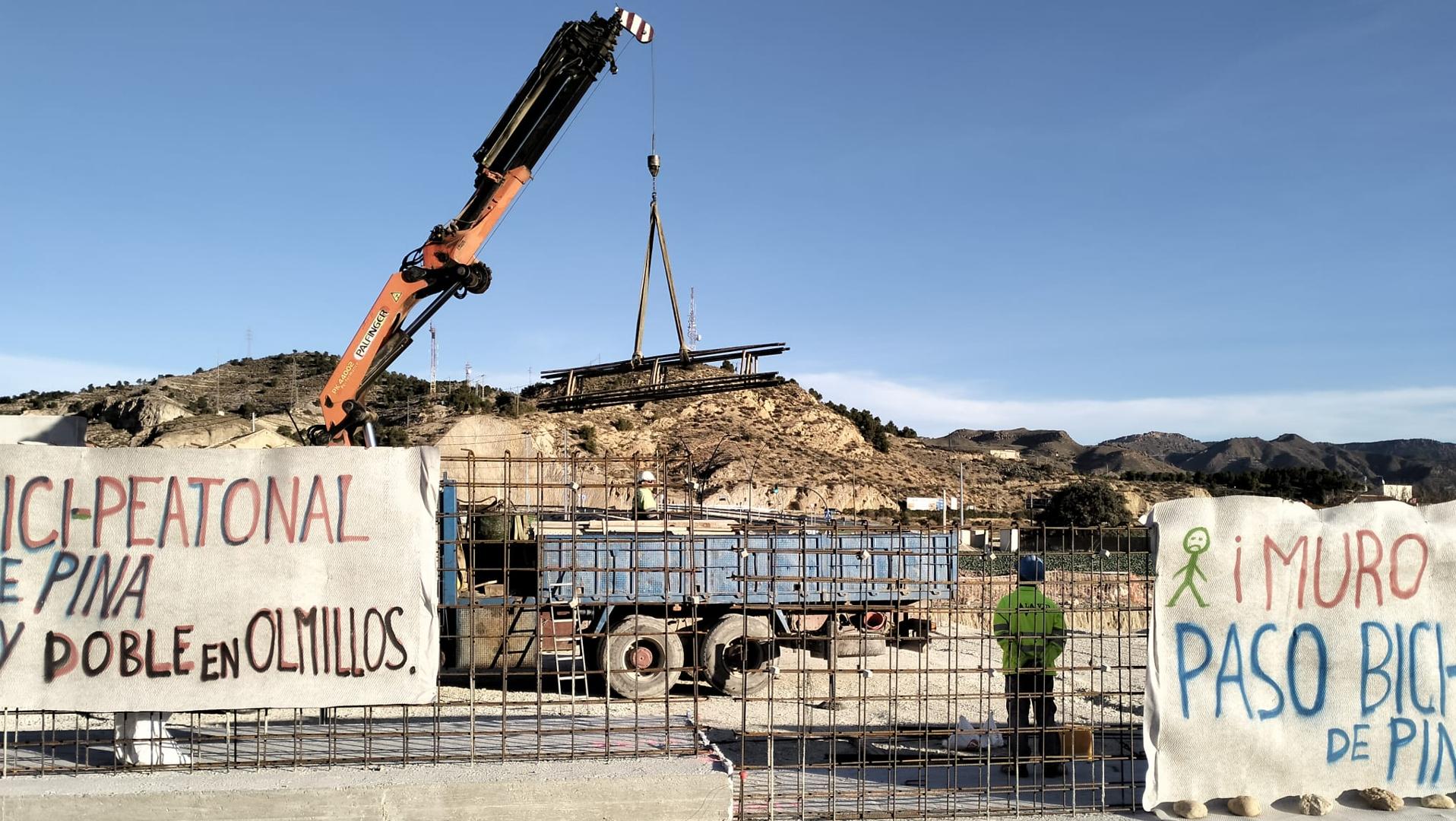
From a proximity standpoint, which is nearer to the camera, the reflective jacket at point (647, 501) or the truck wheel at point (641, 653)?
the truck wheel at point (641, 653)

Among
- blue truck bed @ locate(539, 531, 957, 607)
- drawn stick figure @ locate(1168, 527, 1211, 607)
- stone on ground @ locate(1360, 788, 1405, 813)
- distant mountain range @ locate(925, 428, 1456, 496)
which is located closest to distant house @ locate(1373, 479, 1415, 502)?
drawn stick figure @ locate(1168, 527, 1211, 607)

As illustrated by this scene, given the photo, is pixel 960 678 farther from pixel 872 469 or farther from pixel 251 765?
pixel 872 469

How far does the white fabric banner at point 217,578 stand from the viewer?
661 cm

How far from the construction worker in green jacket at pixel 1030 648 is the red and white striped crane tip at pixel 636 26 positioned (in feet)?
37.1

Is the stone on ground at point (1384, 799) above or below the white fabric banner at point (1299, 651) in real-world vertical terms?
below

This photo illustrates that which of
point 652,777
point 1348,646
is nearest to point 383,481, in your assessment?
point 652,777

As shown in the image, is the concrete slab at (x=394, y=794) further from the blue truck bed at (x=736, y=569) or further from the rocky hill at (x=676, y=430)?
the rocky hill at (x=676, y=430)

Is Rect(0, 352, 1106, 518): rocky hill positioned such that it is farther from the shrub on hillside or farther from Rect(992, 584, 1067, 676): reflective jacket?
Rect(992, 584, 1067, 676): reflective jacket

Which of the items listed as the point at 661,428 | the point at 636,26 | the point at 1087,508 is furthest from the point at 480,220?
the point at 661,428

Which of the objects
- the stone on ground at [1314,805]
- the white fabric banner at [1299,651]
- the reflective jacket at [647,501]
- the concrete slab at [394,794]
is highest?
the reflective jacket at [647,501]

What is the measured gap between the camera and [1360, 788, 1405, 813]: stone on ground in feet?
24.5

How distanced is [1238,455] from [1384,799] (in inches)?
5947

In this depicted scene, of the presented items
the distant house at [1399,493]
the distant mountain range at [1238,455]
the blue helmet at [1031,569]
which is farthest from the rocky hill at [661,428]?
the distant mountain range at [1238,455]

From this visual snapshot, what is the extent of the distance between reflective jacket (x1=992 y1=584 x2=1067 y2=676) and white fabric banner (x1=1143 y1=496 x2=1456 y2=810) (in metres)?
0.94
